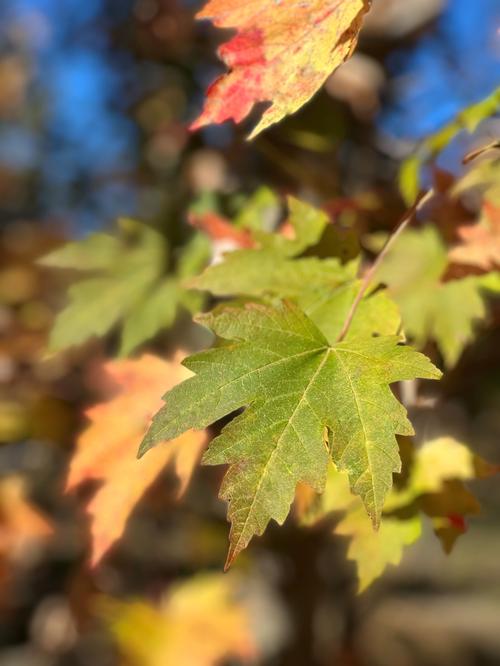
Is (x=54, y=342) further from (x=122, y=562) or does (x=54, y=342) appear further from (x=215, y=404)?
(x=122, y=562)

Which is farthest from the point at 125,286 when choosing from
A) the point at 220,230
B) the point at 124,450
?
the point at 124,450

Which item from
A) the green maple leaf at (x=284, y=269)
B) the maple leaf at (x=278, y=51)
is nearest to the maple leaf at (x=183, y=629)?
the green maple leaf at (x=284, y=269)

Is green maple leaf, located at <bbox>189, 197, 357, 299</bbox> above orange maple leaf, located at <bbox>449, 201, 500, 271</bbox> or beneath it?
above

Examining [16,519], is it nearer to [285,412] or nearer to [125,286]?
[125,286]

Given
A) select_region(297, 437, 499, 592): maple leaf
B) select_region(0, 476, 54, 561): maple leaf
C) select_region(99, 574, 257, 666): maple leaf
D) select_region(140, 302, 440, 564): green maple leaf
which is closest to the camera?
select_region(140, 302, 440, 564): green maple leaf

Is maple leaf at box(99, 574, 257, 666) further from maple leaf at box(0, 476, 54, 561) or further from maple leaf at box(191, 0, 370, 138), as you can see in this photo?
maple leaf at box(191, 0, 370, 138)

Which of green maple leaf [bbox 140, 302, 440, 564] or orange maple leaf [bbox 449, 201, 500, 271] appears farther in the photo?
orange maple leaf [bbox 449, 201, 500, 271]

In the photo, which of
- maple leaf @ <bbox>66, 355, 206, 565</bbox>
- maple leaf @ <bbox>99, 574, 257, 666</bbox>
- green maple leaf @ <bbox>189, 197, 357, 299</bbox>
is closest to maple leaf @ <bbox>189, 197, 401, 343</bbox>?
green maple leaf @ <bbox>189, 197, 357, 299</bbox>

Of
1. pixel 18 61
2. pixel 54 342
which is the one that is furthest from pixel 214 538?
pixel 18 61

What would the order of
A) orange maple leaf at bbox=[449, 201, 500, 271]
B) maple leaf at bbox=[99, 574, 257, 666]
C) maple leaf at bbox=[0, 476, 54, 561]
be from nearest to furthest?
orange maple leaf at bbox=[449, 201, 500, 271], maple leaf at bbox=[0, 476, 54, 561], maple leaf at bbox=[99, 574, 257, 666]
